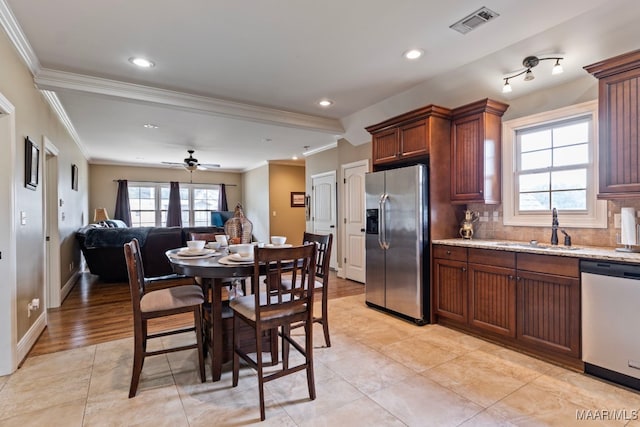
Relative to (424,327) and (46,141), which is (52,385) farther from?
(424,327)

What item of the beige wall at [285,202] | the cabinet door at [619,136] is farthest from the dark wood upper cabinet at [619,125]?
the beige wall at [285,202]

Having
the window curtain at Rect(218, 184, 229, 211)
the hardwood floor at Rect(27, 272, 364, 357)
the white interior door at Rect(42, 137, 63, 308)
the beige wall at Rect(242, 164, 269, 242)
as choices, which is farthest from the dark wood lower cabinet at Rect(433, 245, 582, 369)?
the window curtain at Rect(218, 184, 229, 211)

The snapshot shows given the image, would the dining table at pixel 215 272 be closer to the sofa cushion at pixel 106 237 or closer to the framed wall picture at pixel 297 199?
the sofa cushion at pixel 106 237

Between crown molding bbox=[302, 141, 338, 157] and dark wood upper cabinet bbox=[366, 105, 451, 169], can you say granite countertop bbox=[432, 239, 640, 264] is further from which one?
crown molding bbox=[302, 141, 338, 157]

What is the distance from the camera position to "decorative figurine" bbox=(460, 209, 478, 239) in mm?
3441

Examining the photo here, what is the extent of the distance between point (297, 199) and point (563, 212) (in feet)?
21.1

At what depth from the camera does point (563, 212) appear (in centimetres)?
296

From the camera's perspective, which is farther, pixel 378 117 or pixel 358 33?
pixel 378 117

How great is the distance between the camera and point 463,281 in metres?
3.10

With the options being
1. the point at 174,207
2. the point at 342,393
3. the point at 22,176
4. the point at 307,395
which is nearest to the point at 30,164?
the point at 22,176

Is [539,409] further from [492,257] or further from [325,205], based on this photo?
[325,205]

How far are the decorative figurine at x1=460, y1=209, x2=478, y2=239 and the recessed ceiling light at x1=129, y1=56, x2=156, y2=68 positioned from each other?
3.51 meters

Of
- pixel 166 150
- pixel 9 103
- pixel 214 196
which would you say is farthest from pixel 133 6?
pixel 214 196

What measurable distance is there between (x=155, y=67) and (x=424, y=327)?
3672mm
